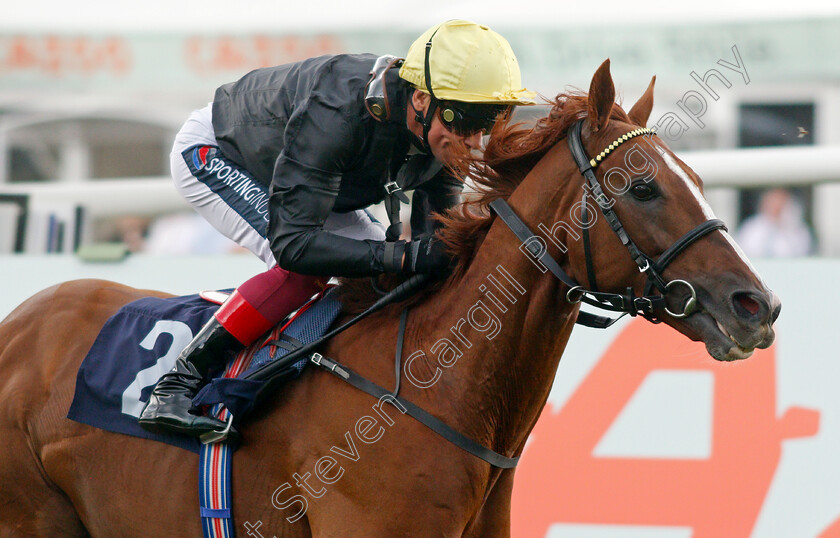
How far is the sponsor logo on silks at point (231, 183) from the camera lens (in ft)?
9.21

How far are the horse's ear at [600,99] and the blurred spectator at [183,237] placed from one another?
5.89 meters

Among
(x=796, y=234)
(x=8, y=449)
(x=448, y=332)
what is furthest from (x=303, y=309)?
(x=796, y=234)

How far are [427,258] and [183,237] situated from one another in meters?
6.89

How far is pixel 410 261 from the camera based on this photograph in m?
2.42

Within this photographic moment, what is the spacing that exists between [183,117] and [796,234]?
267 inches

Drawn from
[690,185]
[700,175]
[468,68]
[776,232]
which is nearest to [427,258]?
[468,68]

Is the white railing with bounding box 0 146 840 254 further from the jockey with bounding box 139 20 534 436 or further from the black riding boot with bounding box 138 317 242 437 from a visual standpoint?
the black riding boot with bounding box 138 317 242 437

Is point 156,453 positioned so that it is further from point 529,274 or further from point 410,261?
point 529,274

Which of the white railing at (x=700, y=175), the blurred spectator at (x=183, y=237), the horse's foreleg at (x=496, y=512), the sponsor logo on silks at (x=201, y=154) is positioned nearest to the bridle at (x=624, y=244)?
the horse's foreleg at (x=496, y=512)

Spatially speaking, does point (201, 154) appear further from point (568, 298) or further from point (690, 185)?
point (690, 185)

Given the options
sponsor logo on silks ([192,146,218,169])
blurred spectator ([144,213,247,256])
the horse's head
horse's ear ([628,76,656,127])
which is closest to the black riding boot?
sponsor logo on silks ([192,146,218,169])

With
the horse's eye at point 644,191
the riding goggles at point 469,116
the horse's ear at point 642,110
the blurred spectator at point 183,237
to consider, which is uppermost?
the horse's ear at point 642,110

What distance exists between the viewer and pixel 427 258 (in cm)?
243

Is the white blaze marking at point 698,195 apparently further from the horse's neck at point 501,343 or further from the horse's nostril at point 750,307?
the horse's neck at point 501,343
